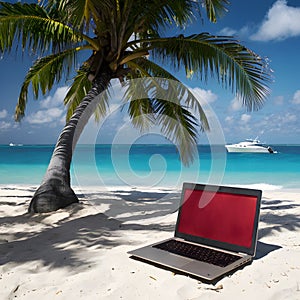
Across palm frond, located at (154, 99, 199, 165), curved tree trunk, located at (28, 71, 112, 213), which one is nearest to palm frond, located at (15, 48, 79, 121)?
curved tree trunk, located at (28, 71, 112, 213)

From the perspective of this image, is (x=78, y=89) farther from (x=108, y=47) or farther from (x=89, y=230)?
(x=89, y=230)

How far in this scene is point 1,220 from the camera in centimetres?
478

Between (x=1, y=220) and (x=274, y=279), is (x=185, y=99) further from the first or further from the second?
(x=274, y=279)

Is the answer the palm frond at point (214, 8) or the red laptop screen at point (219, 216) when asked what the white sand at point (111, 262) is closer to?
the red laptop screen at point (219, 216)

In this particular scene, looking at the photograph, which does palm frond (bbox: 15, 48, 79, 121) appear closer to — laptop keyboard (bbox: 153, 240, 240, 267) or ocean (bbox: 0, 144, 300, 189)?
ocean (bbox: 0, 144, 300, 189)

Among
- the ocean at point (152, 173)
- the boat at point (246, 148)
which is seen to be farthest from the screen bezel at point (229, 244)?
the boat at point (246, 148)

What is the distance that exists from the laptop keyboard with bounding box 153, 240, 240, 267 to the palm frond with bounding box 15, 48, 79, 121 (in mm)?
4508

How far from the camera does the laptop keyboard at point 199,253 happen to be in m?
2.61

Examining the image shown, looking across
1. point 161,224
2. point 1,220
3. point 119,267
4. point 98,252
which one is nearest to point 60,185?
point 1,220

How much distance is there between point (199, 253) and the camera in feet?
8.95

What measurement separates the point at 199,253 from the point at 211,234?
0.68 feet

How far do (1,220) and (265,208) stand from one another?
4.02 metres

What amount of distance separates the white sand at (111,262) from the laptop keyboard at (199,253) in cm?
13

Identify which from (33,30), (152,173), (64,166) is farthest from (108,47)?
(152,173)
